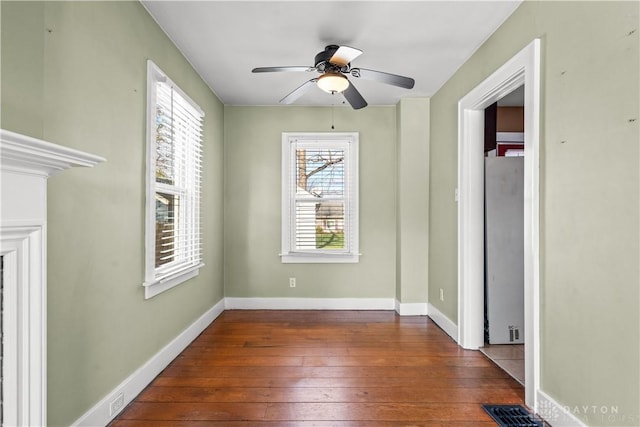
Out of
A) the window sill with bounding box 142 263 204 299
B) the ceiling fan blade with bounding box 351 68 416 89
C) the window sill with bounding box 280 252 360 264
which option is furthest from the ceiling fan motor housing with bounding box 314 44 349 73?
the window sill with bounding box 280 252 360 264

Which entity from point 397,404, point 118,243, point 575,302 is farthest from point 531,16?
point 118,243

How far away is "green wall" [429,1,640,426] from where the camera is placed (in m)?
1.50

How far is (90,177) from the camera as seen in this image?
1.81 metres

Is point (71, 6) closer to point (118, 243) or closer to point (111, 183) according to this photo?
point (111, 183)

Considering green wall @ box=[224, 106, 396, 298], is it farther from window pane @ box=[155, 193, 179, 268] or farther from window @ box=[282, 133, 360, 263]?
window pane @ box=[155, 193, 179, 268]

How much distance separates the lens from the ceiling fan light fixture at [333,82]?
2.52 metres

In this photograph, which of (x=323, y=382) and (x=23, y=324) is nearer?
(x=23, y=324)

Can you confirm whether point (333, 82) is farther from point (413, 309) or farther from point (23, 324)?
point (413, 309)

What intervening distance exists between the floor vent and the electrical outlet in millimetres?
2199

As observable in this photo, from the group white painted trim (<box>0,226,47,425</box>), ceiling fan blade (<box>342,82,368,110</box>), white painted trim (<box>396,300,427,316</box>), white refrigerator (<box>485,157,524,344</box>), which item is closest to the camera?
white painted trim (<box>0,226,47,425</box>)

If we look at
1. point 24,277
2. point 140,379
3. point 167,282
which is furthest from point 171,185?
point 24,277

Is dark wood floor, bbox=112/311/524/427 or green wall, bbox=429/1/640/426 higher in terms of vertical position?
green wall, bbox=429/1/640/426

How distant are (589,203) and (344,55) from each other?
1.65m

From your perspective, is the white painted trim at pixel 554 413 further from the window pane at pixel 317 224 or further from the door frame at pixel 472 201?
the window pane at pixel 317 224
